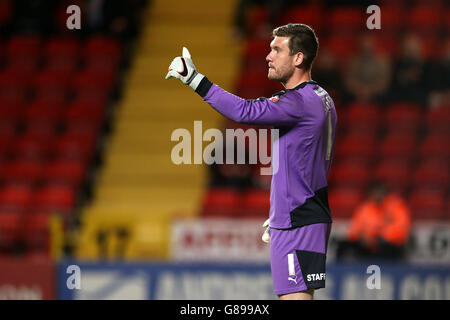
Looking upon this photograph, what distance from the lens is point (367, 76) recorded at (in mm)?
11891

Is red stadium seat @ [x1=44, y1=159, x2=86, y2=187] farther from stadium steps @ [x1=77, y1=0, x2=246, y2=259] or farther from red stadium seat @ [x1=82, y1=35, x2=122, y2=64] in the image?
red stadium seat @ [x1=82, y1=35, x2=122, y2=64]

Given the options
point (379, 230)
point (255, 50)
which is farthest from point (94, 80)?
point (379, 230)

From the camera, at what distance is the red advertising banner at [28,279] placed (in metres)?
8.59

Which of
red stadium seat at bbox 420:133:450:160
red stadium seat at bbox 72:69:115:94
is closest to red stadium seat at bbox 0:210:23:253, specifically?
red stadium seat at bbox 72:69:115:94

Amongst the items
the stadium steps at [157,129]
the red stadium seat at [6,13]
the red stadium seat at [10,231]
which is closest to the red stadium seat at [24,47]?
the red stadium seat at [6,13]

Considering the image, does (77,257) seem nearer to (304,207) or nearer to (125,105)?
(125,105)

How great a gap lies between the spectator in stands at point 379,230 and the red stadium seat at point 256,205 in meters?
1.21

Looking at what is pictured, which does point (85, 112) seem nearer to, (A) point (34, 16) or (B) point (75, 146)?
(B) point (75, 146)

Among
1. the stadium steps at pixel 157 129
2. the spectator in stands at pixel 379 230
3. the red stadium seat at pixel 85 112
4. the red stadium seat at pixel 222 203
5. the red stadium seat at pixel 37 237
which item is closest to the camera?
the spectator in stands at pixel 379 230

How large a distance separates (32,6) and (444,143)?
6307mm

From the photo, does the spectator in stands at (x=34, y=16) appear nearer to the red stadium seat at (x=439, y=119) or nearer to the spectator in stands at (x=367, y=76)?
the spectator in stands at (x=367, y=76)

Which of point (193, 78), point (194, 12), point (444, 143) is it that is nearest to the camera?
point (193, 78)

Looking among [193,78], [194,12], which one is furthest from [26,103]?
[193,78]

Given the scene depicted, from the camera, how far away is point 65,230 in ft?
35.1
